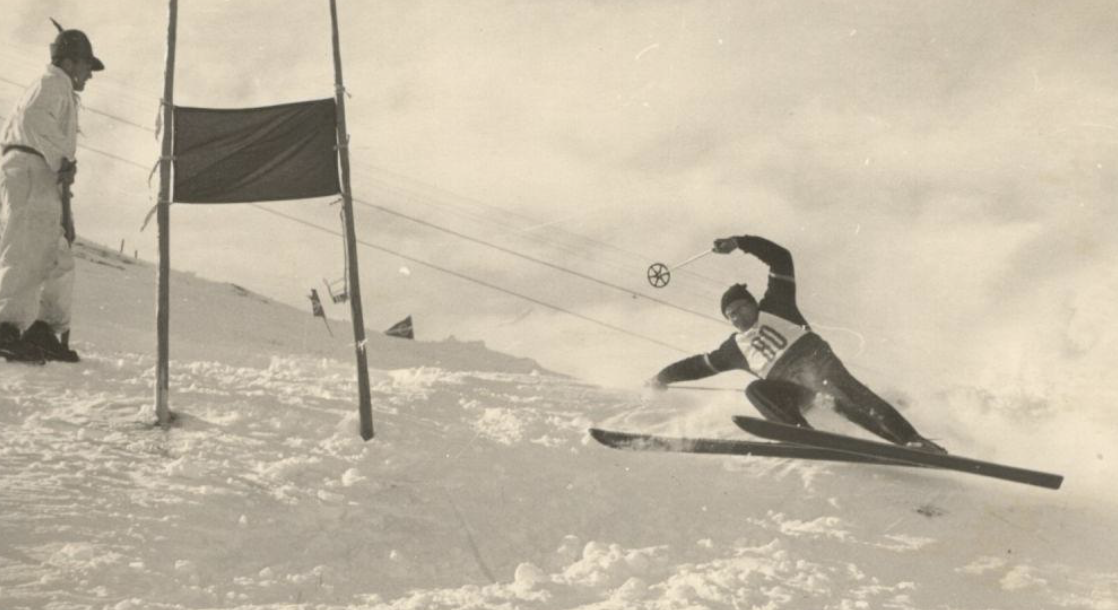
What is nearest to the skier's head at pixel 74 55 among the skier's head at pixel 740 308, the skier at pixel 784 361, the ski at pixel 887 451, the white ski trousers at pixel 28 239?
the white ski trousers at pixel 28 239

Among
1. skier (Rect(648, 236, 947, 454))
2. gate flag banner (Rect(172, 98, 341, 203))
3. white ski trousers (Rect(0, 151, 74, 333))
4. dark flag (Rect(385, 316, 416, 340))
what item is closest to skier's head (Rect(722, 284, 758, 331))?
skier (Rect(648, 236, 947, 454))

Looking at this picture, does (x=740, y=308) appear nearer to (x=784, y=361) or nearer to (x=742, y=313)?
(x=742, y=313)

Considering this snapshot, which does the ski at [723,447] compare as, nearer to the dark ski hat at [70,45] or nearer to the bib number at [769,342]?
the bib number at [769,342]

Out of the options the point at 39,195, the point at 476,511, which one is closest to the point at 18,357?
the point at 39,195

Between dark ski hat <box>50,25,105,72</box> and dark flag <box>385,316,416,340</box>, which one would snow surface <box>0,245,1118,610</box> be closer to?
dark ski hat <box>50,25,105,72</box>

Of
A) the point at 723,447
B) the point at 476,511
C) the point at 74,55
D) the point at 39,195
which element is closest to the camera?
the point at 476,511

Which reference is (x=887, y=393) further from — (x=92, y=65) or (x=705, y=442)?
(x=92, y=65)

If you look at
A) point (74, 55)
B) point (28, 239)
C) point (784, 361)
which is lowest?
point (784, 361)
